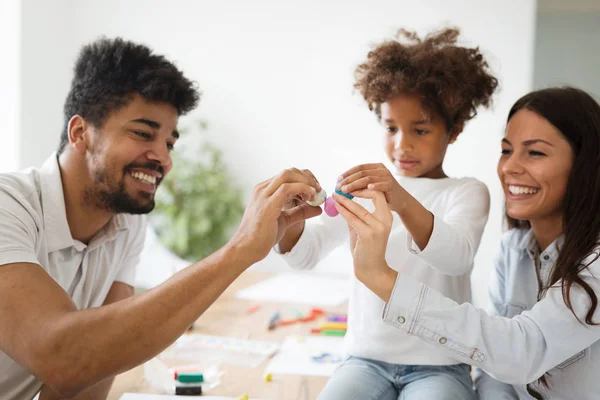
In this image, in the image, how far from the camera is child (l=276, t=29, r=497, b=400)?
58.0 inches

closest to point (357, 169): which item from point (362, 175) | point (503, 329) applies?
point (362, 175)

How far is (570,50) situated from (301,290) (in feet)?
9.48

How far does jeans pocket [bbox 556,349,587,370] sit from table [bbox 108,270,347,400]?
0.65 metres

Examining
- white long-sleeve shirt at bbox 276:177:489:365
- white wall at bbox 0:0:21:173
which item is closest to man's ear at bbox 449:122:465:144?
white long-sleeve shirt at bbox 276:177:489:365

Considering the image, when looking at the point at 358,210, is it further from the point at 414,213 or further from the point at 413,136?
the point at 413,136

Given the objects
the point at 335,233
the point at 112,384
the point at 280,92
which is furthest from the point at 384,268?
the point at 280,92

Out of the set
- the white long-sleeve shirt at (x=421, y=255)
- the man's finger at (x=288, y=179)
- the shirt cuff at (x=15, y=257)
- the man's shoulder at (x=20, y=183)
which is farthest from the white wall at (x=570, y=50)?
the shirt cuff at (x=15, y=257)

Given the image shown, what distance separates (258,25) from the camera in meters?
5.21

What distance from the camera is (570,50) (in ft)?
14.0

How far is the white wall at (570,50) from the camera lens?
4.17 metres

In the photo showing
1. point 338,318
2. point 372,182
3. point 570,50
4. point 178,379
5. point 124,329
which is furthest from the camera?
point 570,50

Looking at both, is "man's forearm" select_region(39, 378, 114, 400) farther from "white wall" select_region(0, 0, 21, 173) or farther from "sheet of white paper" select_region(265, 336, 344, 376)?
"white wall" select_region(0, 0, 21, 173)

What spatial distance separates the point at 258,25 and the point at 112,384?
4118 millimetres

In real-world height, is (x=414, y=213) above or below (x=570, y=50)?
below
